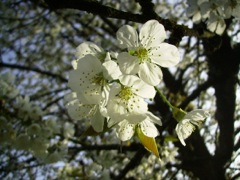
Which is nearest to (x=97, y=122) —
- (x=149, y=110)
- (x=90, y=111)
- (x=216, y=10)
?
(x=90, y=111)

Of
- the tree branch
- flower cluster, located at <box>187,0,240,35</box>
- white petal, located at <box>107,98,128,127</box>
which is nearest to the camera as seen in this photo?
the tree branch

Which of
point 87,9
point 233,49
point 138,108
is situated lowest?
point 233,49

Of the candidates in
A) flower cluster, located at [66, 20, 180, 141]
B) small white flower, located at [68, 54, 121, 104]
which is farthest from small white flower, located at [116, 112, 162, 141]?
small white flower, located at [68, 54, 121, 104]

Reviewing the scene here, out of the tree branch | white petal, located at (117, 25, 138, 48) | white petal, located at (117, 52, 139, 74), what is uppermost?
the tree branch

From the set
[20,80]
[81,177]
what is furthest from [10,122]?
[20,80]

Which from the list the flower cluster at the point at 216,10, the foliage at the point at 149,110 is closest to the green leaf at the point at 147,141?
the foliage at the point at 149,110

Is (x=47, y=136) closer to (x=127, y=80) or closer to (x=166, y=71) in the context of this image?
(x=127, y=80)

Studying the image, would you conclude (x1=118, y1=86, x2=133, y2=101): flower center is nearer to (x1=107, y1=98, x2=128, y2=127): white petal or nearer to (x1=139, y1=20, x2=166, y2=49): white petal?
(x1=107, y1=98, x2=128, y2=127): white petal
